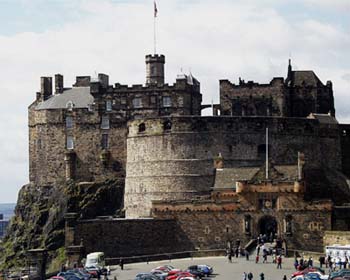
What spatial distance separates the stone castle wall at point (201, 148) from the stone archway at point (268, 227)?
8588 millimetres

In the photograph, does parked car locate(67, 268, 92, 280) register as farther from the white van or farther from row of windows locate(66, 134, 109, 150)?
row of windows locate(66, 134, 109, 150)

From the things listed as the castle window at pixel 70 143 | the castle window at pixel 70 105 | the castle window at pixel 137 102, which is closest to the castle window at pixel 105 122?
the castle window at pixel 137 102

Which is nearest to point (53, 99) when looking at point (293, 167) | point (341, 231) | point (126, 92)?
point (126, 92)

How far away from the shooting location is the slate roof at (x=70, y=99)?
88.8 meters

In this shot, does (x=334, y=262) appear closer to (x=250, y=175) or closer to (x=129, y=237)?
(x=250, y=175)

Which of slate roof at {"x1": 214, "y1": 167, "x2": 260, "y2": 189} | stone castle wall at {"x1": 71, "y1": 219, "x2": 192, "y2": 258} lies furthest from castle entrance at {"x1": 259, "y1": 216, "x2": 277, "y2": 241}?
stone castle wall at {"x1": 71, "y1": 219, "x2": 192, "y2": 258}

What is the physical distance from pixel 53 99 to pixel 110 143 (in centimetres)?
786

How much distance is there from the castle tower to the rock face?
9719mm

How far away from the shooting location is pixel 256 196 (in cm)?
7031

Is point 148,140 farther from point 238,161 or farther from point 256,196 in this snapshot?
point 256,196

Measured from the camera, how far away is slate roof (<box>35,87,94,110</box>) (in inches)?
3494

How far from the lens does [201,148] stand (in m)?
78.8

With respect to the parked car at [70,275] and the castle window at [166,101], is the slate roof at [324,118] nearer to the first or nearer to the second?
the castle window at [166,101]

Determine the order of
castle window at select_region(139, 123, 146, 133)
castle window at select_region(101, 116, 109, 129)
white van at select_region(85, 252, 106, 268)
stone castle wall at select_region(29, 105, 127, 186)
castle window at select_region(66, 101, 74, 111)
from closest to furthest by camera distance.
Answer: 1. white van at select_region(85, 252, 106, 268)
2. castle window at select_region(139, 123, 146, 133)
3. stone castle wall at select_region(29, 105, 127, 186)
4. castle window at select_region(101, 116, 109, 129)
5. castle window at select_region(66, 101, 74, 111)
